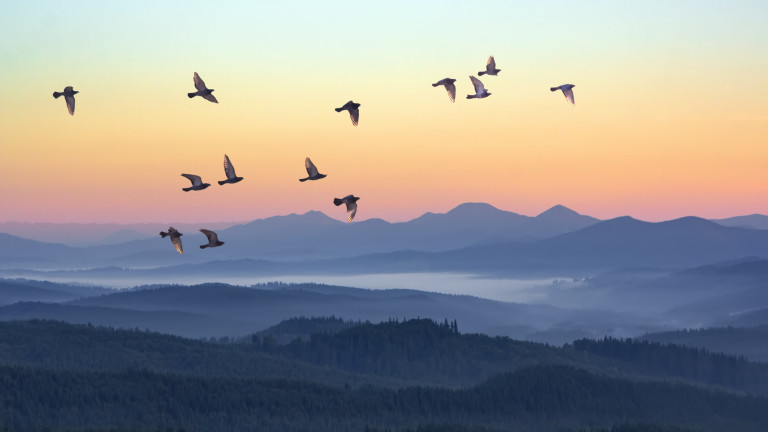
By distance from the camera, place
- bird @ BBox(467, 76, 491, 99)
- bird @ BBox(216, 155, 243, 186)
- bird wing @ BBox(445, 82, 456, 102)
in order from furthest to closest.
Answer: bird @ BBox(467, 76, 491, 99) → bird wing @ BBox(445, 82, 456, 102) → bird @ BBox(216, 155, 243, 186)

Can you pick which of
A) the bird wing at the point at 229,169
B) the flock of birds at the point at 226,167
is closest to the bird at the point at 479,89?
the flock of birds at the point at 226,167

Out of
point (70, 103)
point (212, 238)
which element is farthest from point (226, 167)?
point (70, 103)

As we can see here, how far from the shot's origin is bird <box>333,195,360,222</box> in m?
106

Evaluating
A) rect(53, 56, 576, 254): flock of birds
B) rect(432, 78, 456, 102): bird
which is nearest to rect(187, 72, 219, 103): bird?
rect(53, 56, 576, 254): flock of birds

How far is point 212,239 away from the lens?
100 metres

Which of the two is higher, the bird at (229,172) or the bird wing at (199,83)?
the bird wing at (199,83)

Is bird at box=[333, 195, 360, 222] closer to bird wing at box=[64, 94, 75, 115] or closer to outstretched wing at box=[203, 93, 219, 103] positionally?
outstretched wing at box=[203, 93, 219, 103]

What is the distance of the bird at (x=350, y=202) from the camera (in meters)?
106

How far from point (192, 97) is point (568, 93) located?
146 feet

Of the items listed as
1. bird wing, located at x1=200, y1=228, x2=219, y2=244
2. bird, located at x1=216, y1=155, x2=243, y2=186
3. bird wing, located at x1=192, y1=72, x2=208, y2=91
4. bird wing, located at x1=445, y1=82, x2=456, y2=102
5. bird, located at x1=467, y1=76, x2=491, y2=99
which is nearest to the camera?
bird wing, located at x1=200, y1=228, x2=219, y2=244

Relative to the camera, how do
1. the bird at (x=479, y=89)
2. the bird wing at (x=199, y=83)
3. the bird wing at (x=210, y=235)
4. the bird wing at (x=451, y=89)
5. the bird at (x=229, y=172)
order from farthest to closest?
the bird at (x=479, y=89)
the bird wing at (x=451, y=89)
the bird wing at (x=199, y=83)
the bird at (x=229, y=172)
the bird wing at (x=210, y=235)

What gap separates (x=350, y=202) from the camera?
10756cm

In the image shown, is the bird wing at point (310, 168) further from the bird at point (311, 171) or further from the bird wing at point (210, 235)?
the bird wing at point (210, 235)

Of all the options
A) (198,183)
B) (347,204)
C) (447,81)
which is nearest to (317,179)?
(347,204)
